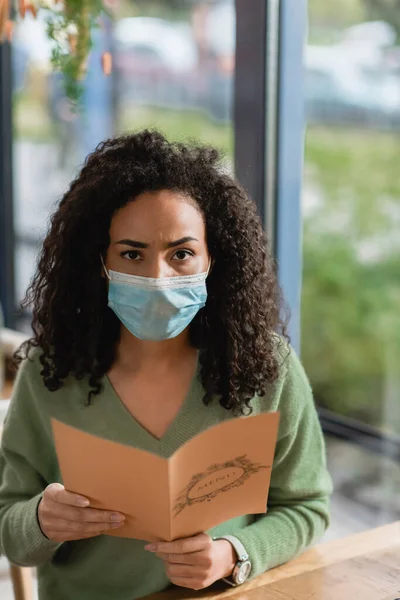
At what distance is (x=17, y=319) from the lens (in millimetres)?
3771

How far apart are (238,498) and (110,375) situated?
1.12 feet

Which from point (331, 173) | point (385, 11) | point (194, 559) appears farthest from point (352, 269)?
point (194, 559)

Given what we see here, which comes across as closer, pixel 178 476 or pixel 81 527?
pixel 178 476

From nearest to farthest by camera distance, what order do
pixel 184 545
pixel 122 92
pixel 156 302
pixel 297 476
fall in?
1. pixel 184 545
2. pixel 156 302
3. pixel 297 476
4. pixel 122 92

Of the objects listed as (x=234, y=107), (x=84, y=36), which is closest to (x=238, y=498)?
(x=234, y=107)

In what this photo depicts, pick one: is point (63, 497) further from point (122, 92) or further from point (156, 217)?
point (122, 92)

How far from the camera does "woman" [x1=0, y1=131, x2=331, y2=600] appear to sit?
4.34 ft

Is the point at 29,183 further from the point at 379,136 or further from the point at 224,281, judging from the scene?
the point at 224,281

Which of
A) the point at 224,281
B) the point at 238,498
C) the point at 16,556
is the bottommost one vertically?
the point at 16,556

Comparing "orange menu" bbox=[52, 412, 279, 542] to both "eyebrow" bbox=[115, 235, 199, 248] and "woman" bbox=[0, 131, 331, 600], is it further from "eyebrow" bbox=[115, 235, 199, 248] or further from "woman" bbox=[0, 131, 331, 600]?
"eyebrow" bbox=[115, 235, 199, 248]

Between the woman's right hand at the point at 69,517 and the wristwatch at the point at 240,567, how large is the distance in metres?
0.20

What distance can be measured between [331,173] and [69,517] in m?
1.46

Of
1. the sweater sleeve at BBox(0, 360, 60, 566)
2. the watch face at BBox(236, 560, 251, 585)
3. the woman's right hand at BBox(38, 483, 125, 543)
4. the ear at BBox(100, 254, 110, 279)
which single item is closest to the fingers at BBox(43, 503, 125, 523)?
the woman's right hand at BBox(38, 483, 125, 543)

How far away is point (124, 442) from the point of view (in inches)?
54.0
